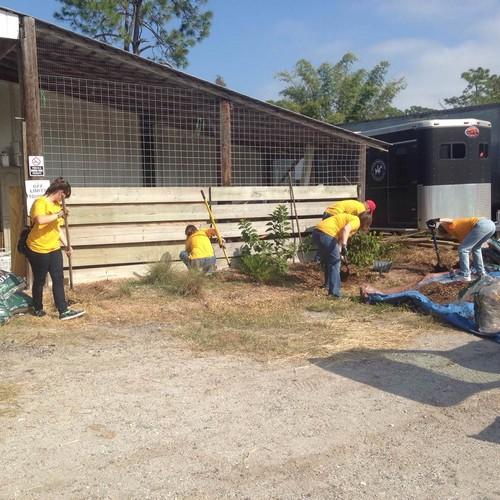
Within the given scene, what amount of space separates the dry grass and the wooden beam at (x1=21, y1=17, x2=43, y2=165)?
2107mm

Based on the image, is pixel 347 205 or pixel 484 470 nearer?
pixel 484 470

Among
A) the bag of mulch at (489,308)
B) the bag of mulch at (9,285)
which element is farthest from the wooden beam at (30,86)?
the bag of mulch at (489,308)

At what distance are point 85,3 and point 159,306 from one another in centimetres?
1845

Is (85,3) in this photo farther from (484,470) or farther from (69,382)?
(484,470)

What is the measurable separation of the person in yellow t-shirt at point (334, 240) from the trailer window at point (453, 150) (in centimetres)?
420

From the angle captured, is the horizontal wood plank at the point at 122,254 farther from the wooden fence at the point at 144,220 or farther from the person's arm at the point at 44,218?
the person's arm at the point at 44,218

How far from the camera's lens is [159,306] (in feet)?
24.7

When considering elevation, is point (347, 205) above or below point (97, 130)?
below

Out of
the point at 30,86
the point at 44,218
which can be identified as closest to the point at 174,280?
the point at 44,218

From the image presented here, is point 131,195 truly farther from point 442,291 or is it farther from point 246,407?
point 246,407

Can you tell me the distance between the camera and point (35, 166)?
7832mm

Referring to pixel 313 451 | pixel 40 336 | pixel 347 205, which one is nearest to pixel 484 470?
pixel 313 451

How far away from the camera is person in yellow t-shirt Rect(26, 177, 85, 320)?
664 centimetres

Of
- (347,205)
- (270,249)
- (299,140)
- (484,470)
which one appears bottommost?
(484,470)
